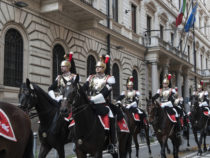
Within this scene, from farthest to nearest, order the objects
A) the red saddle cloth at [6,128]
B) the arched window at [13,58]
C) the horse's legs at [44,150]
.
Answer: the arched window at [13,58], the horse's legs at [44,150], the red saddle cloth at [6,128]

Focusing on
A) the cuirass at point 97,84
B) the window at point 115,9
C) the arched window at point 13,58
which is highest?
the window at point 115,9

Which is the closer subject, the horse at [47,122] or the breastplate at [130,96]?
the horse at [47,122]

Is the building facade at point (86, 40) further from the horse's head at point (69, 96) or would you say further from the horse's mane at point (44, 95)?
the horse's head at point (69, 96)

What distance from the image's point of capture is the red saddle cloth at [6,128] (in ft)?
14.9

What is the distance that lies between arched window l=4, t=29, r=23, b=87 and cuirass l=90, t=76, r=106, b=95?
720 centimetres

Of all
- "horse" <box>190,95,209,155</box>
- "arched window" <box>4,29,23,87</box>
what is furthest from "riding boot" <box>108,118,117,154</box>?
"arched window" <box>4,29,23,87</box>

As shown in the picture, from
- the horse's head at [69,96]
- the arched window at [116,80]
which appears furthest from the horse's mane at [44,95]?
the arched window at [116,80]

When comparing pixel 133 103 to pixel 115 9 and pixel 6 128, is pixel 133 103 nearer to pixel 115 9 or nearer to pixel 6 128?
pixel 6 128

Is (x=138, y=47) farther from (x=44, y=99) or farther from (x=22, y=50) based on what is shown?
(x=44, y=99)

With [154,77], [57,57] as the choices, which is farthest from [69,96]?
[154,77]

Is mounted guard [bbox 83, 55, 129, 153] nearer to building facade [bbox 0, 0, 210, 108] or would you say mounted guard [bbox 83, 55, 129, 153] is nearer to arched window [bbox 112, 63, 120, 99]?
building facade [bbox 0, 0, 210, 108]

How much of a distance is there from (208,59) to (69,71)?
151ft

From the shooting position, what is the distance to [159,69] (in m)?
29.8

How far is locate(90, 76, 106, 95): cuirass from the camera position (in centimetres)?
705
